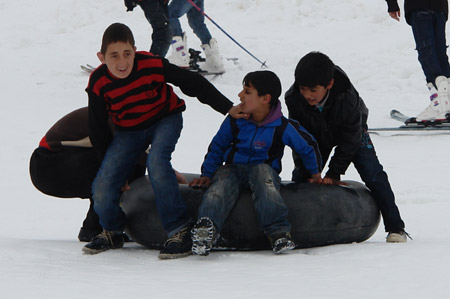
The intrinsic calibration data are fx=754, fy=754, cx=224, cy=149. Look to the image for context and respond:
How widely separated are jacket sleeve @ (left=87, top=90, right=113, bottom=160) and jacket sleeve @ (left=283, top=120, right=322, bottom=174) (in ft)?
3.31

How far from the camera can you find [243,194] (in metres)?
4.18

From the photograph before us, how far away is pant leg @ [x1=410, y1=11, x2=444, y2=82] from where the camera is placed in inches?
298

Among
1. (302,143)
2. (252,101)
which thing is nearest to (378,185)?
(302,143)

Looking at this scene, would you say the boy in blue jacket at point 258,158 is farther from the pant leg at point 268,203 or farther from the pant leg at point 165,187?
the pant leg at point 165,187

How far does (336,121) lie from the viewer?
14.3ft

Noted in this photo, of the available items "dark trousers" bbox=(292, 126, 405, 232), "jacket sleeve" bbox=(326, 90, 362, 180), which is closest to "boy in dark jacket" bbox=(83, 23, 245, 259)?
"jacket sleeve" bbox=(326, 90, 362, 180)

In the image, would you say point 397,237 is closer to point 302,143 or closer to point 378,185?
point 378,185

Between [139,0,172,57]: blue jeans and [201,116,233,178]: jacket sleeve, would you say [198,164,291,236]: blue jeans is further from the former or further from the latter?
[139,0,172,57]: blue jeans

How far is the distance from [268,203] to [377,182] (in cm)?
84

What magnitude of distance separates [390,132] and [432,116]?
24.4 inches

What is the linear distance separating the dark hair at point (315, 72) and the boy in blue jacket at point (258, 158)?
0.15 metres

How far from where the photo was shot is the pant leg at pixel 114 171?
4.21m

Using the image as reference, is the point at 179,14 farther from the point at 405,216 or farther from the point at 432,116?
the point at 405,216

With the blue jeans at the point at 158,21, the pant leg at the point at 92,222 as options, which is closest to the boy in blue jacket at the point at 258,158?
the pant leg at the point at 92,222
